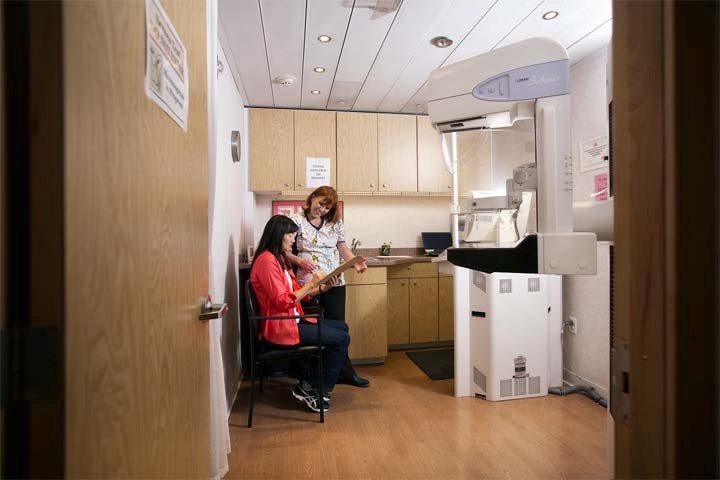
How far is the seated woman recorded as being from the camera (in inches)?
83.3

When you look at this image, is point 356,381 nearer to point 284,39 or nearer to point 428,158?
point 428,158

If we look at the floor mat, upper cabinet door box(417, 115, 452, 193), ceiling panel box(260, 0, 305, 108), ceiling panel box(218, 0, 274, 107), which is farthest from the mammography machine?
upper cabinet door box(417, 115, 452, 193)

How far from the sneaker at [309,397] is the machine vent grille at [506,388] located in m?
1.14

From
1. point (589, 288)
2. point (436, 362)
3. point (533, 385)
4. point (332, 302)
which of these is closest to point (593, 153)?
point (589, 288)

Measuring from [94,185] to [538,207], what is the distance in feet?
3.46

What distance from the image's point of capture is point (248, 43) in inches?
87.7

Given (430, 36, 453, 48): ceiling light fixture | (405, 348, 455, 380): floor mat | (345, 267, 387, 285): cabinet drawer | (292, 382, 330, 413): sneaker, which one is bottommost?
(405, 348, 455, 380): floor mat

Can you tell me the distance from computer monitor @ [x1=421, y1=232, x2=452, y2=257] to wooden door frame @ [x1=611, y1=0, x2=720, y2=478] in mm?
3380

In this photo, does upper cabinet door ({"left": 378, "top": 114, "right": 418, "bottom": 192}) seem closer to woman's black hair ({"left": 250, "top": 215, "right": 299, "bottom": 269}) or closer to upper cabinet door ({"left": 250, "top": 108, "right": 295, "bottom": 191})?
upper cabinet door ({"left": 250, "top": 108, "right": 295, "bottom": 191})

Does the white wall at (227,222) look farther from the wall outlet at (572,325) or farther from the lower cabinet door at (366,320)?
the wall outlet at (572,325)

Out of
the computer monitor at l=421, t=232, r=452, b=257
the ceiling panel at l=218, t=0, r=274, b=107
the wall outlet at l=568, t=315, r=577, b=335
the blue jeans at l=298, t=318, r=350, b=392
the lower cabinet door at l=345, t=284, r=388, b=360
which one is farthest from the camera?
the computer monitor at l=421, t=232, r=452, b=257
